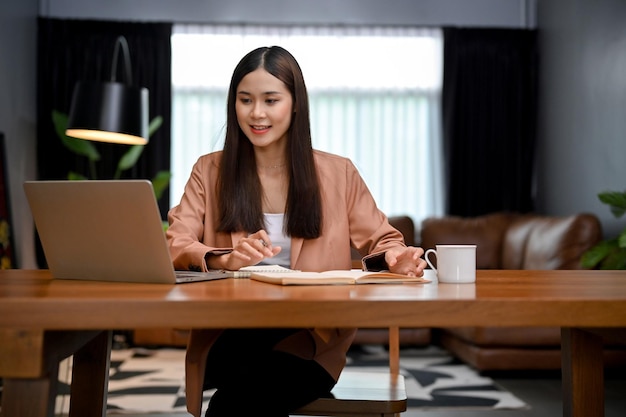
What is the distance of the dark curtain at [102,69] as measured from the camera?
19.0ft

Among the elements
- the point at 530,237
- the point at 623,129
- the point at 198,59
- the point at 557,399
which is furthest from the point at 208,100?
the point at 557,399

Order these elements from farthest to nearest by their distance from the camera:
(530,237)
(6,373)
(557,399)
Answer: (530,237) → (557,399) → (6,373)

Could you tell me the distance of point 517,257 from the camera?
479 cm

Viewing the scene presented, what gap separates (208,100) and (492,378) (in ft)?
10.6

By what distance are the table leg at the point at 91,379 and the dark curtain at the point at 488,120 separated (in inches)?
184

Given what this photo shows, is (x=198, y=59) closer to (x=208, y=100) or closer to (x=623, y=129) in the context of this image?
(x=208, y=100)

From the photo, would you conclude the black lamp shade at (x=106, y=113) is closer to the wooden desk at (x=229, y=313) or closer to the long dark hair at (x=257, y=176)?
the long dark hair at (x=257, y=176)

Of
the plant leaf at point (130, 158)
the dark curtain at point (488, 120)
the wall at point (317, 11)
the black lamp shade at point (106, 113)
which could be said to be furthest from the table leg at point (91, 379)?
the wall at point (317, 11)

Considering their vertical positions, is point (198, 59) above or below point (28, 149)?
above

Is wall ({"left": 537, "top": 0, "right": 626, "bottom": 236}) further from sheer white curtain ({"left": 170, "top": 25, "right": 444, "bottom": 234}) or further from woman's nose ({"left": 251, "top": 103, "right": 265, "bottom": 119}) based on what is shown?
woman's nose ({"left": 251, "top": 103, "right": 265, "bottom": 119})

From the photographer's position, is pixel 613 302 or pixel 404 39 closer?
pixel 613 302

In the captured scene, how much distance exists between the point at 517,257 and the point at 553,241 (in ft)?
1.90

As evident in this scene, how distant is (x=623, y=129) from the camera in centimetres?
431

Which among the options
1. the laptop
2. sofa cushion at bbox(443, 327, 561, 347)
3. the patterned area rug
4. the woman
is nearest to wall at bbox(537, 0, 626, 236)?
sofa cushion at bbox(443, 327, 561, 347)
